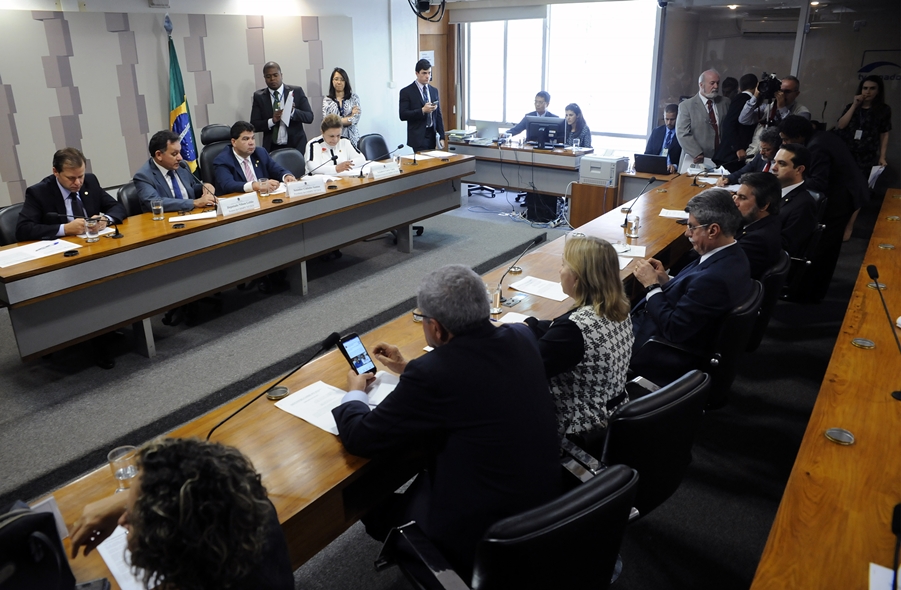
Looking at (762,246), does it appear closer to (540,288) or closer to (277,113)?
(540,288)

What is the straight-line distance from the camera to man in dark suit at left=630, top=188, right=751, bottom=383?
2.54 m

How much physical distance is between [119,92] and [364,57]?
310cm

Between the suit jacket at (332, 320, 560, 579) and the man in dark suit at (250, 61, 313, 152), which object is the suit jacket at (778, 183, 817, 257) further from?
the man in dark suit at (250, 61, 313, 152)

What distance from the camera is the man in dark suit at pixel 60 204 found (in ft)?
11.0

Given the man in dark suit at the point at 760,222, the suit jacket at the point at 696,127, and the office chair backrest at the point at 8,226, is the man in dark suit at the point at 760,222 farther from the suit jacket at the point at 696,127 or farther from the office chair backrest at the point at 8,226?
the office chair backrest at the point at 8,226

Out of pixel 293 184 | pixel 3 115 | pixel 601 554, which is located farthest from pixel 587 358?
pixel 3 115

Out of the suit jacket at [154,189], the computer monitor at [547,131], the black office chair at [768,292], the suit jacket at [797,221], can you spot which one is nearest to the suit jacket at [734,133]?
the computer monitor at [547,131]

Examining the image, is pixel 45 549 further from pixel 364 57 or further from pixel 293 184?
pixel 364 57

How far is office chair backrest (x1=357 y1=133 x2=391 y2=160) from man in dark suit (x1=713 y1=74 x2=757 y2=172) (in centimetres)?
321

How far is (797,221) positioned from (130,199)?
410cm

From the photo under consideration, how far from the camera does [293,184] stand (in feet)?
14.1

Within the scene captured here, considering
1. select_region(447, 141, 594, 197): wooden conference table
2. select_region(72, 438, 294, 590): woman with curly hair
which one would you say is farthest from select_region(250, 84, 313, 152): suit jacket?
select_region(72, 438, 294, 590): woman with curly hair

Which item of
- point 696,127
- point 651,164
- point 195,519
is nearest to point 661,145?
point 696,127

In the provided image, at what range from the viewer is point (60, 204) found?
3541 mm
